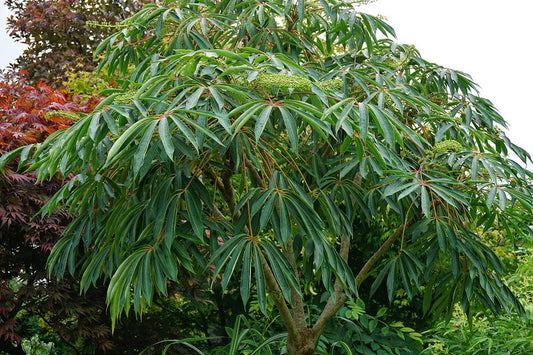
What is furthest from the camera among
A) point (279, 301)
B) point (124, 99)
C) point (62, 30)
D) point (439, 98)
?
point (62, 30)

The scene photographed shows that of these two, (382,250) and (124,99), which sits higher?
(124,99)

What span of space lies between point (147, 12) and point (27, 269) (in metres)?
1.76

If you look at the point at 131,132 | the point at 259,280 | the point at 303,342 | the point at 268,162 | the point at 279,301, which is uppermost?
the point at 131,132

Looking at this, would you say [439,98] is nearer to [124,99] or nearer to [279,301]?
[279,301]

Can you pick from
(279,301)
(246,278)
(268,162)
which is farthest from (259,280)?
(279,301)

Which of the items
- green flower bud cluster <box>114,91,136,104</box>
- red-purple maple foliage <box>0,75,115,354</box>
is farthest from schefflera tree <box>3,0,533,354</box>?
red-purple maple foliage <box>0,75,115,354</box>

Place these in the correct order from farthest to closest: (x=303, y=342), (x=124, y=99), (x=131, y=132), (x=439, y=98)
Result: (x=439, y=98) → (x=303, y=342) → (x=124, y=99) → (x=131, y=132)

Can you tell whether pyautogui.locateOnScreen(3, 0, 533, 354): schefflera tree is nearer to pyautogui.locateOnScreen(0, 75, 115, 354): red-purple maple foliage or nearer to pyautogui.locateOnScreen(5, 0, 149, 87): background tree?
pyautogui.locateOnScreen(0, 75, 115, 354): red-purple maple foliage

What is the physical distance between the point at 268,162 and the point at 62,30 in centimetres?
527

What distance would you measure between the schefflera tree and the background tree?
370 centimetres

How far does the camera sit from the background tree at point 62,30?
680 cm

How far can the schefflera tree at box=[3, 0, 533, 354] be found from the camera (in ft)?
6.77

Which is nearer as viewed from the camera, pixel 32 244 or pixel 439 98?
pixel 439 98

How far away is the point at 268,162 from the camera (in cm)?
251
